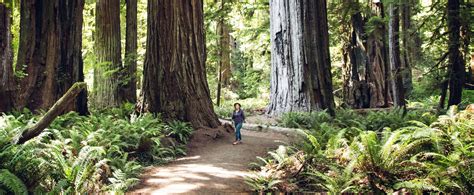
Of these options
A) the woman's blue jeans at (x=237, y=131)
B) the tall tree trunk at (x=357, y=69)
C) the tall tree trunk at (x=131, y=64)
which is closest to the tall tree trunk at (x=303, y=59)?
the tall tree trunk at (x=357, y=69)

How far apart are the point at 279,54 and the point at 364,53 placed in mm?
4225

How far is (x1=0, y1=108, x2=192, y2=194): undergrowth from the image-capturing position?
4.69 metres

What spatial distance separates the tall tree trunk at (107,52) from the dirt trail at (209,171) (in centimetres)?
600

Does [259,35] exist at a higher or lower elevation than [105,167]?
higher

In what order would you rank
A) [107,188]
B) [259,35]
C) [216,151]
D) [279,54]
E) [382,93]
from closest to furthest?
[107,188], [216,151], [279,54], [382,93], [259,35]

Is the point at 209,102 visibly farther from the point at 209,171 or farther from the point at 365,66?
the point at 365,66

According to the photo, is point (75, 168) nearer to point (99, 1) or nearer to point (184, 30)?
point (184, 30)

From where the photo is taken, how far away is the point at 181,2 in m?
9.32

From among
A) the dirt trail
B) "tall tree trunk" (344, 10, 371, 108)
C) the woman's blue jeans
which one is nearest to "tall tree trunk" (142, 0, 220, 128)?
the woman's blue jeans

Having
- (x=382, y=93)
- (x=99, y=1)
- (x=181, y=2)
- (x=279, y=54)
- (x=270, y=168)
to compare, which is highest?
(x=99, y=1)

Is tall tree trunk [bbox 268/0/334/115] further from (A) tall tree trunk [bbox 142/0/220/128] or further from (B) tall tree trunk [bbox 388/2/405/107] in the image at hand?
(A) tall tree trunk [bbox 142/0/220/128]

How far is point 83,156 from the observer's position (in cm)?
534

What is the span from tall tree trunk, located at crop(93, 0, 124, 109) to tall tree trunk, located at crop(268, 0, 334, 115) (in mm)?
5525

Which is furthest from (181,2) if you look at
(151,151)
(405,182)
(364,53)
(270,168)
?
(364,53)
